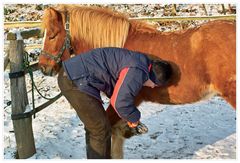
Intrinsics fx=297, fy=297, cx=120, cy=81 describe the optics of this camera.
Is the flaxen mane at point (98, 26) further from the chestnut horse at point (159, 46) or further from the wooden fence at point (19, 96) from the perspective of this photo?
the wooden fence at point (19, 96)

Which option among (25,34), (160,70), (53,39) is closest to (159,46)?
(160,70)

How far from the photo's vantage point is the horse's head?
3.55 meters

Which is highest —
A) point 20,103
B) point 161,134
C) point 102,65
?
point 102,65

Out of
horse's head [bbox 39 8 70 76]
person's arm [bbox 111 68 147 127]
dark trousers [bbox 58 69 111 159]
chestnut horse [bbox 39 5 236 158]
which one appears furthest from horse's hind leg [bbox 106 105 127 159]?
horse's head [bbox 39 8 70 76]

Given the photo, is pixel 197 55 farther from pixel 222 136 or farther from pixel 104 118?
pixel 222 136

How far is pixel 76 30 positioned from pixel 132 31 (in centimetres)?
69

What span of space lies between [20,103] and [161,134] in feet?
6.75

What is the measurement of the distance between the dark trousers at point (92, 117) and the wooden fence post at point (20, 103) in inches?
35.5

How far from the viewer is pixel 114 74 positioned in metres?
2.60

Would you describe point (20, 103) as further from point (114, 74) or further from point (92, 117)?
point (114, 74)

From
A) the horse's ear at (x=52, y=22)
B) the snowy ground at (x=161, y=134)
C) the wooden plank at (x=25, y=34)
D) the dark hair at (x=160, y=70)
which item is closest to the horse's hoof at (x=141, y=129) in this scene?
the snowy ground at (x=161, y=134)

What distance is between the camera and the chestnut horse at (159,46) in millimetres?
2906

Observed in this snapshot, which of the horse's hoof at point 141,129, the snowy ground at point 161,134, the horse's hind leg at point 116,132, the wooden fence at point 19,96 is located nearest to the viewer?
the horse's hind leg at point 116,132

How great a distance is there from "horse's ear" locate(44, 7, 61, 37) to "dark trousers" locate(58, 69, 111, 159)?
99 cm
